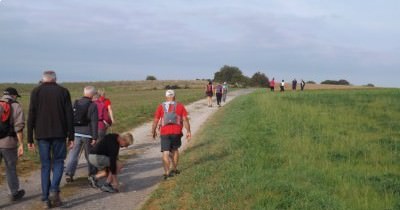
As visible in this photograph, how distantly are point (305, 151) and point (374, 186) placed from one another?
12.8 ft

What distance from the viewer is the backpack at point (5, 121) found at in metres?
8.56

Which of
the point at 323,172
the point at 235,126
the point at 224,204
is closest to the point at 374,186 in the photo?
the point at 323,172

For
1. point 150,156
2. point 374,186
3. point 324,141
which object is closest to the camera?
point 374,186

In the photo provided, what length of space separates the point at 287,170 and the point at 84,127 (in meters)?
4.11

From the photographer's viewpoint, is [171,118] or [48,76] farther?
[171,118]

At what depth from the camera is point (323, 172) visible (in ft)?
33.6

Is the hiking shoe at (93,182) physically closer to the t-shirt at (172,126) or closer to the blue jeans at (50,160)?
the blue jeans at (50,160)

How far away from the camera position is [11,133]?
28.4 ft

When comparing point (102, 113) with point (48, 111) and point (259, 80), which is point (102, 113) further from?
point (259, 80)

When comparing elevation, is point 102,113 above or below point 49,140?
above

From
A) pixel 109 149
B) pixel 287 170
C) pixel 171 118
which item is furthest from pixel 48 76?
pixel 287 170

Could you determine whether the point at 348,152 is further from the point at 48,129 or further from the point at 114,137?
the point at 48,129

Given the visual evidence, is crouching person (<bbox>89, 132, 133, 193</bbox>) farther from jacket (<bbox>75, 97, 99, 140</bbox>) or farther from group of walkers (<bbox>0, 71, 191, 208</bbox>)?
jacket (<bbox>75, 97, 99, 140</bbox>)

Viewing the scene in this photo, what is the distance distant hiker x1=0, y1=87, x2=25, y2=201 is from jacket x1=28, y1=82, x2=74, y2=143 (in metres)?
0.48
